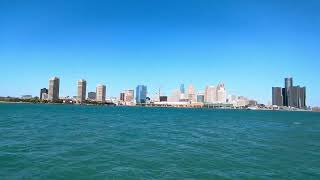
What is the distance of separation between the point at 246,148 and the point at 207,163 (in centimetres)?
1184

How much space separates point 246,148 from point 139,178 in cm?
1949

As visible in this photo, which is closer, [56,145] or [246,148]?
[56,145]

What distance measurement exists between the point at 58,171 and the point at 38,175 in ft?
4.81

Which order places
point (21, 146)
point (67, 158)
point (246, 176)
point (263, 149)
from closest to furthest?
point (246, 176) → point (67, 158) → point (21, 146) → point (263, 149)

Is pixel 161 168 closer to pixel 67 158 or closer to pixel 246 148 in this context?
pixel 67 158

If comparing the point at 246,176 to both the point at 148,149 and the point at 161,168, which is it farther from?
the point at 148,149

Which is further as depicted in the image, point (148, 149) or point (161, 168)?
point (148, 149)

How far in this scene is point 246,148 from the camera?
121ft

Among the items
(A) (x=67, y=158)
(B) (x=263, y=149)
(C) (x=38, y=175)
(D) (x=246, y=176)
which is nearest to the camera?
(C) (x=38, y=175)

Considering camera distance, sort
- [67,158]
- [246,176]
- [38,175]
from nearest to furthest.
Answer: [38,175]
[246,176]
[67,158]

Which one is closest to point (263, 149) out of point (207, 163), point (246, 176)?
point (207, 163)

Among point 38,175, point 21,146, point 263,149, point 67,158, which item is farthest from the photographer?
point 263,149

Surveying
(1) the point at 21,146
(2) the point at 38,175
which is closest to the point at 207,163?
(2) the point at 38,175

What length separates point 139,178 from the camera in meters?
20.9
